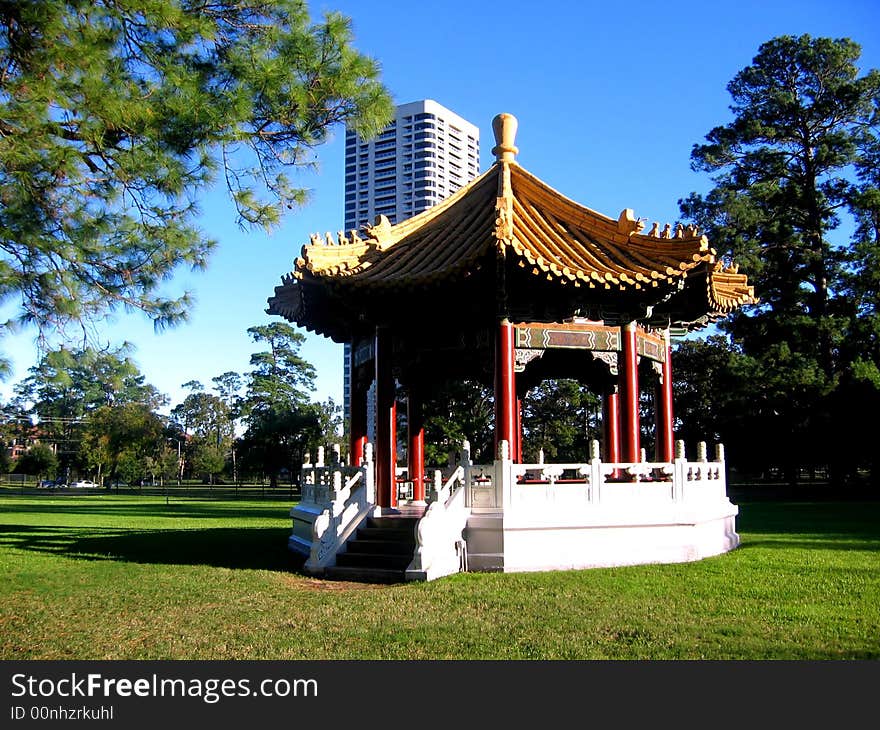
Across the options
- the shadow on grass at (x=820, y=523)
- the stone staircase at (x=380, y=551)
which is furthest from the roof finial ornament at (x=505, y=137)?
the shadow on grass at (x=820, y=523)

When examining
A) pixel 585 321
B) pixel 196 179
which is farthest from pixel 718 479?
pixel 196 179

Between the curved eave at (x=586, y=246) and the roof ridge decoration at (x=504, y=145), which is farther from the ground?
the roof ridge decoration at (x=504, y=145)

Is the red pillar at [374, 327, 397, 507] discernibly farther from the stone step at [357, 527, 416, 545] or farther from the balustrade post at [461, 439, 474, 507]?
the balustrade post at [461, 439, 474, 507]

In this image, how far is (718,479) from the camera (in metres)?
13.2

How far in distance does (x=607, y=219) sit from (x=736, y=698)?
9.12 meters

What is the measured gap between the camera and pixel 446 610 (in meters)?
8.28

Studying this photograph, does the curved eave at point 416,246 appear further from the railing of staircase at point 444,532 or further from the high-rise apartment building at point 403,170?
the high-rise apartment building at point 403,170

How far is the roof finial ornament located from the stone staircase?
624 centimetres

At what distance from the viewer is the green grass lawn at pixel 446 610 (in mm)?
6672

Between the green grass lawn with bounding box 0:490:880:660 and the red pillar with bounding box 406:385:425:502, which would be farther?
the red pillar with bounding box 406:385:425:502

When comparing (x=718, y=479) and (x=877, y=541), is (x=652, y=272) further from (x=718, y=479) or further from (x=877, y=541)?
(x=877, y=541)

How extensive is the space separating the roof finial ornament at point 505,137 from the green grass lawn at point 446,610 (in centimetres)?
723

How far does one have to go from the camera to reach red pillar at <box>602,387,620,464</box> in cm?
1406

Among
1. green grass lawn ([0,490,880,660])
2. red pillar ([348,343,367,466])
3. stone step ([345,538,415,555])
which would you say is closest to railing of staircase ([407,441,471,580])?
green grass lawn ([0,490,880,660])
